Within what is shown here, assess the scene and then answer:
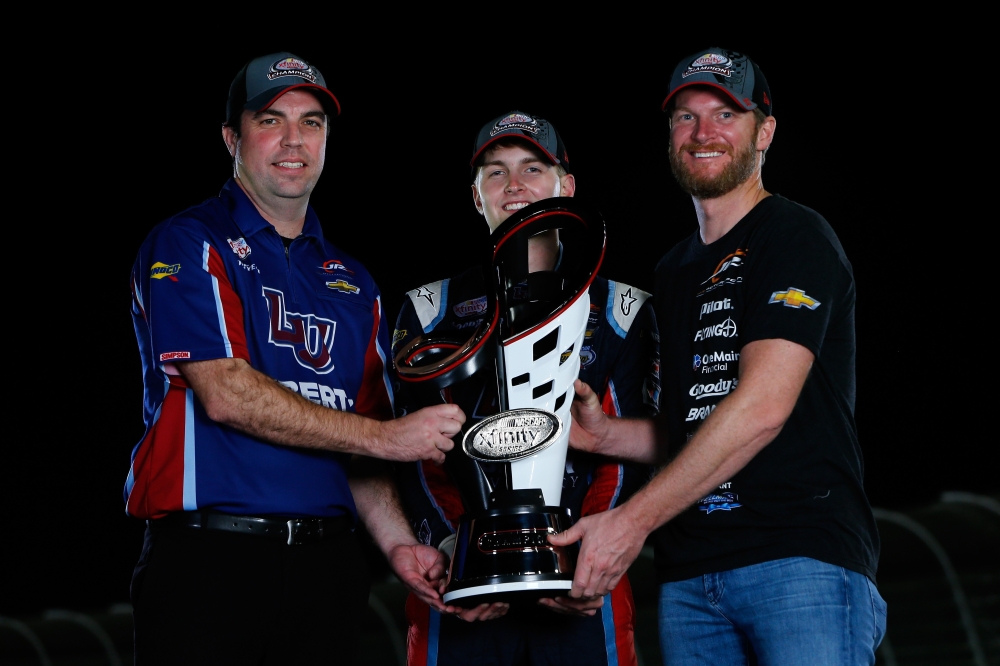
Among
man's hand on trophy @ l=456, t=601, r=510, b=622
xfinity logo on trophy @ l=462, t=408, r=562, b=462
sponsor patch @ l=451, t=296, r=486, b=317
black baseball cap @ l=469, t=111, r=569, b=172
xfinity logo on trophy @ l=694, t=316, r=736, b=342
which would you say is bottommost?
man's hand on trophy @ l=456, t=601, r=510, b=622

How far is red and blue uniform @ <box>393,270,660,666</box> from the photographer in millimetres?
2137

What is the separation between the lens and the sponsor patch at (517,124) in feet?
8.01

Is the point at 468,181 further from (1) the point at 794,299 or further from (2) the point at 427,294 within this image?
(1) the point at 794,299

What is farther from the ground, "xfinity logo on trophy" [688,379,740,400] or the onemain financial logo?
the onemain financial logo

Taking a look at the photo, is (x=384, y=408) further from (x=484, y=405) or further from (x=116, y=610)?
(x=116, y=610)

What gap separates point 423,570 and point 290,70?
1199 millimetres

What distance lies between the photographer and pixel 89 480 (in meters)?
7.85

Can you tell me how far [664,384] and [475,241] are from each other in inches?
185

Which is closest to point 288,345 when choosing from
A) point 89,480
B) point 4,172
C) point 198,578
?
point 198,578

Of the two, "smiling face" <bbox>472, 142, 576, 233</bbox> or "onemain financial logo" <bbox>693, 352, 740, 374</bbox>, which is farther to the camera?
"smiling face" <bbox>472, 142, 576, 233</bbox>

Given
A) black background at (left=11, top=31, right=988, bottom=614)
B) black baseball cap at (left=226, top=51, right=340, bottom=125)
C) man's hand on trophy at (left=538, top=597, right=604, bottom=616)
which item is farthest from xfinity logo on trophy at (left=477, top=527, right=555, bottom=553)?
black background at (left=11, top=31, right=988, bottom=614)

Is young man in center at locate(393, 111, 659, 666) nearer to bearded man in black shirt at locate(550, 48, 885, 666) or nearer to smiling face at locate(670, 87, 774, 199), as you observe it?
bearded man in black shirt at locate(550, 48, 885, 666)

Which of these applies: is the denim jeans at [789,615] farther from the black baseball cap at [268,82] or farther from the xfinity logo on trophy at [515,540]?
the black baseball cap at [268,82]

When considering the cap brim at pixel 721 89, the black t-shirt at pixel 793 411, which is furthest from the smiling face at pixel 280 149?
the black t-shirt at pixel 793 411
